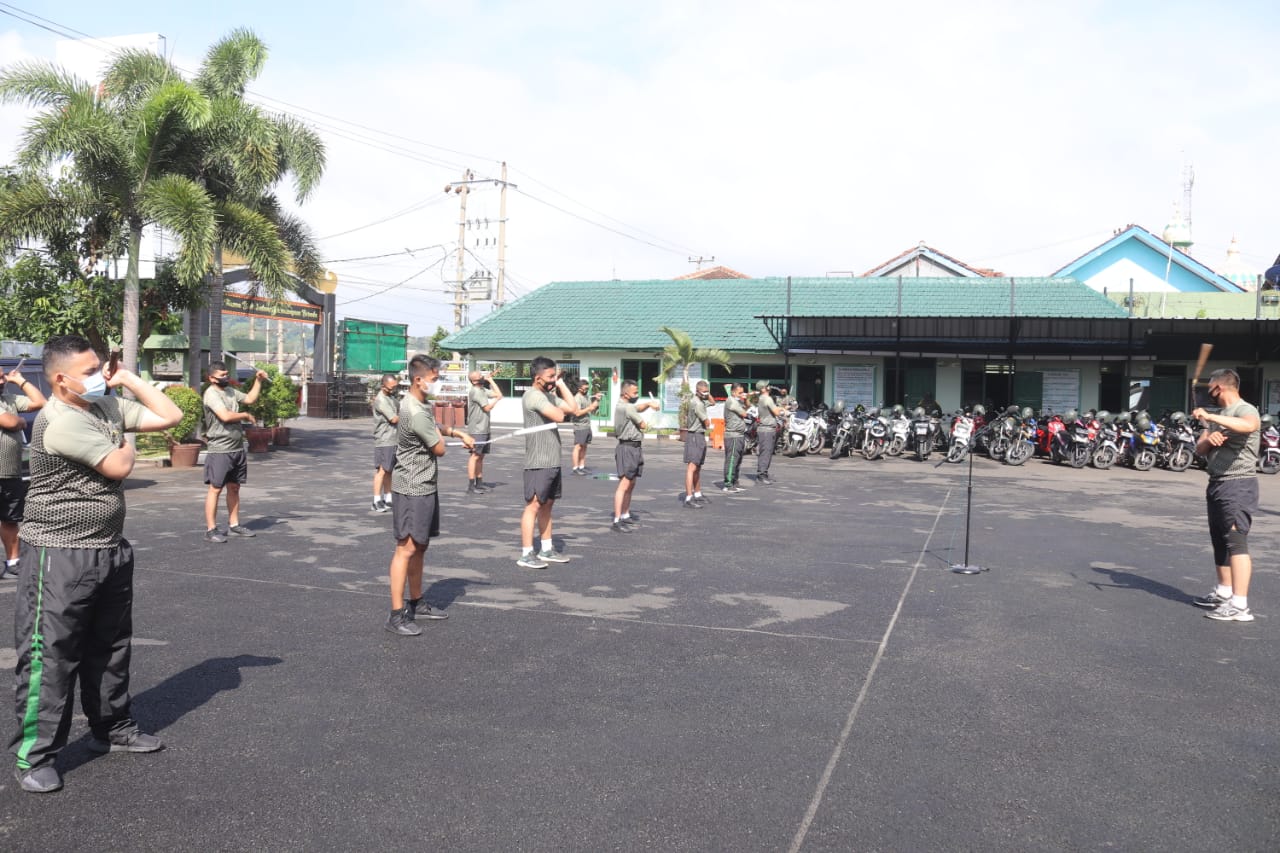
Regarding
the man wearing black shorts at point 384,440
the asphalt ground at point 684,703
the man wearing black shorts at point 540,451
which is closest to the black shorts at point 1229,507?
the asphalt ground at point 684,703

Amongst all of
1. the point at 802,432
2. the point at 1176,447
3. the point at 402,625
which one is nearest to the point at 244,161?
the point at 802,432

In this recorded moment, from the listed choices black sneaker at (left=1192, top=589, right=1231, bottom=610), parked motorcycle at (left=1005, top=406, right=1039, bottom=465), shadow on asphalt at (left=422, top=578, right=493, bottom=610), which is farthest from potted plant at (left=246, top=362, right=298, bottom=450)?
black sneaker at (left=1192, top=589, right=1231, bottom=610)

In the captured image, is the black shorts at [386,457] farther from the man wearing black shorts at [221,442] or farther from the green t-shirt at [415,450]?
the green t-shirt at [415,450]

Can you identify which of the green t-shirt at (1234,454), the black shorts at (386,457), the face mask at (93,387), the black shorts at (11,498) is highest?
the face mask at (93,387)

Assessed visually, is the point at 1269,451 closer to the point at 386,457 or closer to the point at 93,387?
the point at 386,457

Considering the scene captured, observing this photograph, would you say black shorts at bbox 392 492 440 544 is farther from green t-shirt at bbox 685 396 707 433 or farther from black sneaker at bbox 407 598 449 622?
green t-shirt at bbox 685 396 707 433

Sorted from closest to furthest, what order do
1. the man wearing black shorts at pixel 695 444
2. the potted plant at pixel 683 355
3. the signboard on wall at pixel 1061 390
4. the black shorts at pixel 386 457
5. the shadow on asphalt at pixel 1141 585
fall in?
the shadow on asphalt at pixel 1141 585, the black shorts at pixel 386 457, the man wearing black shorts at pixel 695 444, the signboard on wall at pixel 1061 390, the potted plant at pixel 683 355

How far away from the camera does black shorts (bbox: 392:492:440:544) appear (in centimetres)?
654

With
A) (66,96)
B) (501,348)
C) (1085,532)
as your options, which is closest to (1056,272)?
(501,348)

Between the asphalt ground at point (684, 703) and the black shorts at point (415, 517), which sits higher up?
the black shorts at point (415, 517)

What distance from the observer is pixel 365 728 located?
4.78 metres

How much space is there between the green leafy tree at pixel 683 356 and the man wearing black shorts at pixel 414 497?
1918 cm

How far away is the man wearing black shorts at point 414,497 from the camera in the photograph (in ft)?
21.3

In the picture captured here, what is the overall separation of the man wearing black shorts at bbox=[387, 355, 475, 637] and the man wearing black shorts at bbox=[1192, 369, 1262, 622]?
551 centimetres
